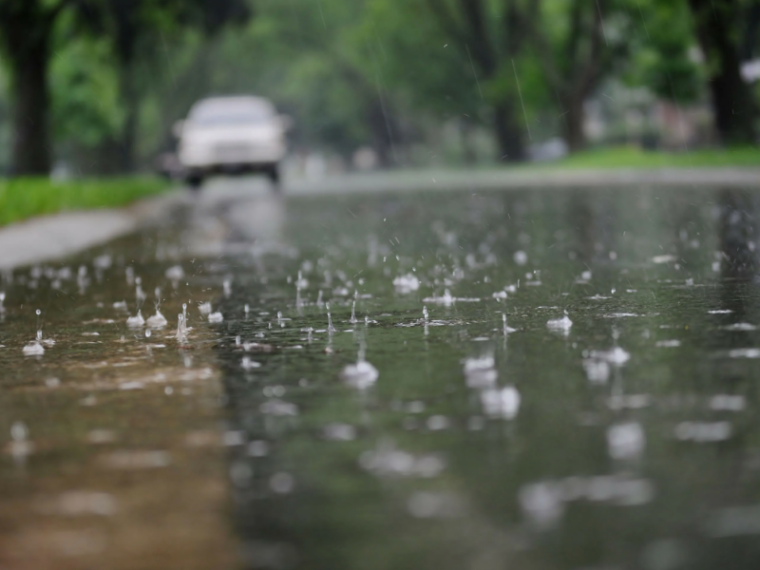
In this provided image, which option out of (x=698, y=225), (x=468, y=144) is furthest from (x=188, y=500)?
(x=468, y=144)

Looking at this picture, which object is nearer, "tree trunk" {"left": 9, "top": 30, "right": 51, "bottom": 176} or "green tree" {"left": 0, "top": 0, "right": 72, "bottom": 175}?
"green tree" {"left": 0, "top": 0, "right": 72, "bottom": 175}

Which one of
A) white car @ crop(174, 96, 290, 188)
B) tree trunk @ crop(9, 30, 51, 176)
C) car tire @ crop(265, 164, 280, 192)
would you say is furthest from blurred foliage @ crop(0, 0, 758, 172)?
car tire @ crop(265, 164, 280, 192)

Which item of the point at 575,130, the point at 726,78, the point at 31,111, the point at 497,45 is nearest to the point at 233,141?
the point at 31,111

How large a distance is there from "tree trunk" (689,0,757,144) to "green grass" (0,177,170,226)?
12.7m

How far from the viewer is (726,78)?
35781 mm

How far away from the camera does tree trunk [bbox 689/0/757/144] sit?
33.8m

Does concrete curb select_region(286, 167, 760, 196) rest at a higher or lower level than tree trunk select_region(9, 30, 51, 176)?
lower

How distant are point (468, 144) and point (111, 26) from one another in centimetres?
5207

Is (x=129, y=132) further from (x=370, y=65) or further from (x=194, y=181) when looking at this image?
(x=370, y=65)

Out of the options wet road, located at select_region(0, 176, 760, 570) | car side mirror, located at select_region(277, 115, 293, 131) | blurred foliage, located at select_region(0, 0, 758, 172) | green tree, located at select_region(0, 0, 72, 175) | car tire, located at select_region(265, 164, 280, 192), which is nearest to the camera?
wet road, located at select_region(0, 176, 760, 570)

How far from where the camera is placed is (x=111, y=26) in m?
30.8

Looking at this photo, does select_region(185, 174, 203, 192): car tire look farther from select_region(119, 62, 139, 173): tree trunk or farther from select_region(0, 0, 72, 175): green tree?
select_region(0, 0, 72, 175): green tree

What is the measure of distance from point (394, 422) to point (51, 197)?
19.0 m

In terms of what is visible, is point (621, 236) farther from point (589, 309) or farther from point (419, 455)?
point (419, 455)
